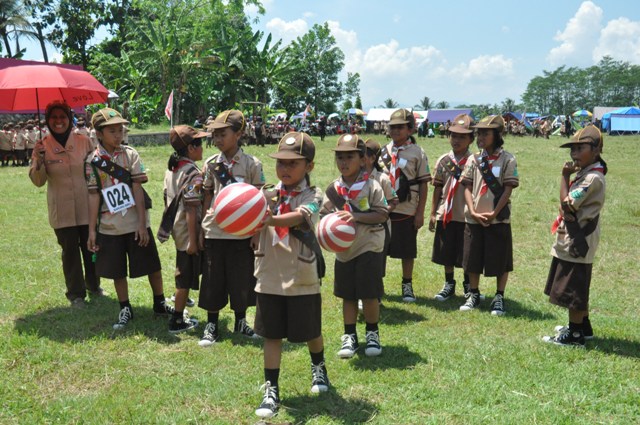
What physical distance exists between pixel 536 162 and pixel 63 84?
2166cm

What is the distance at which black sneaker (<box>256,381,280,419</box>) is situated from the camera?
4.18 meters

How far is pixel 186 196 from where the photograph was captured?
562 cm

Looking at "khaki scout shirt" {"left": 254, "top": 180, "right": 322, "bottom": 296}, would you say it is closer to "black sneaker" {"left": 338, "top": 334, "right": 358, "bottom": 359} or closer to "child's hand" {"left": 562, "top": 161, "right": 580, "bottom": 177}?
"black sneaker" {"left": 338, "top": 334, "right": 358, "bottom": 359}

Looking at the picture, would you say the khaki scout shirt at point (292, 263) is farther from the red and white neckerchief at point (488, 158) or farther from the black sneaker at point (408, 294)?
the black sneaker at point (408, 294)

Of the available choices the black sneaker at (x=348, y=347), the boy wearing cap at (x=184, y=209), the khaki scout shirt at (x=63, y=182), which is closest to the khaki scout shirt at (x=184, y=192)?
the boy wearing cap at (x=184, y=209)

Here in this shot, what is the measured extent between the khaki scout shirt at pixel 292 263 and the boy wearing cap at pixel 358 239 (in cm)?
74

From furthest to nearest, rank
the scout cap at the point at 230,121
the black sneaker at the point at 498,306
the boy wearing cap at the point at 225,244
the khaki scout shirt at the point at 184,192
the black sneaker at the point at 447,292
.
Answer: the black sneaker at the point at 447,292 < the black sneaker at the point at 498,306 < the khaki scout shirt at the point at 184,192 < the boy wearing cap at the point at 225,244 < the scout cap at the point at 230,121

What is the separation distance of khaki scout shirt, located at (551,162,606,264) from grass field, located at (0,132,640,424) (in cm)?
90

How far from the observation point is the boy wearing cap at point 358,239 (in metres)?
5.05

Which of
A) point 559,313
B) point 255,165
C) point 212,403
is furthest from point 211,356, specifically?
point 559,313

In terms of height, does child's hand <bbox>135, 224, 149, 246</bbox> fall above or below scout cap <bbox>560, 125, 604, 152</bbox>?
below

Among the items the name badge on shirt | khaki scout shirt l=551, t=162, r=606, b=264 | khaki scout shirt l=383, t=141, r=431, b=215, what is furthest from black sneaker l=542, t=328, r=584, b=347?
the name badge on shirt

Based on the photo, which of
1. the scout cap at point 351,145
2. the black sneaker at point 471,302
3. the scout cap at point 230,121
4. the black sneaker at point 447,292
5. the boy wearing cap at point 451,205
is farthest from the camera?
the black sneaker at point 447,292

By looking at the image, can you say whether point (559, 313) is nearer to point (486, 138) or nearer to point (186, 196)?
point (486, 138)
